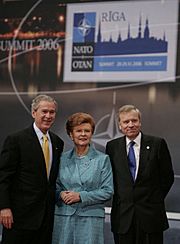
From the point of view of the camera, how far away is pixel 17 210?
2859mm

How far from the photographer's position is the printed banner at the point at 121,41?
→ 171 inches

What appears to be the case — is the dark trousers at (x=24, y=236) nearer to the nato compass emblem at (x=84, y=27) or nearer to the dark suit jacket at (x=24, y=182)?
the dark suit jacket at (x=24, y=182)

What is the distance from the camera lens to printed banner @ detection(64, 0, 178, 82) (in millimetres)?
4332

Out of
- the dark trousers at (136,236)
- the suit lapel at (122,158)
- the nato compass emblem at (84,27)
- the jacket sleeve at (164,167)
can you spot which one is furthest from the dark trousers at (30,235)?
the nato compass emblem at (84,27)

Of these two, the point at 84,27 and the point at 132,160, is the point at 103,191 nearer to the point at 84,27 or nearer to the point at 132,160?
the point at 132,160

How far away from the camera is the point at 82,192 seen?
276 cm

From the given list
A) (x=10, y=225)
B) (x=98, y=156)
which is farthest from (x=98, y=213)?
(x=10, y=225)

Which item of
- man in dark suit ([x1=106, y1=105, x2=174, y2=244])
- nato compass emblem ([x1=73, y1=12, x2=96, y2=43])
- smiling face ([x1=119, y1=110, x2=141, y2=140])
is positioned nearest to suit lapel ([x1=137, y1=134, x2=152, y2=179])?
man in dark suit ([x1=106, y1=105, x2=174, y2=244])

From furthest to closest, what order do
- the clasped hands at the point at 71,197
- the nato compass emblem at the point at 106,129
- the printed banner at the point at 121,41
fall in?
1. the nato compass emblem at the point at 106,129
2. the printed banner at the point at 121,41
3. the clasped hands at the point at 71,197

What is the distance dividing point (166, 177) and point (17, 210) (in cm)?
101

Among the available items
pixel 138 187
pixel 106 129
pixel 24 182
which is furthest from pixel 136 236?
pixel 106 129

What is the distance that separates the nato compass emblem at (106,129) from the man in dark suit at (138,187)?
4.95 feet

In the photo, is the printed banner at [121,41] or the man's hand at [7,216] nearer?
the man's hand at [7,216]

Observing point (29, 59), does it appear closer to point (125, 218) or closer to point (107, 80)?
point (107, 80)
